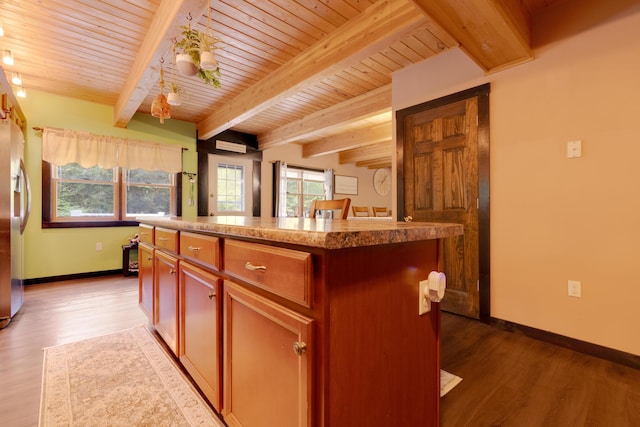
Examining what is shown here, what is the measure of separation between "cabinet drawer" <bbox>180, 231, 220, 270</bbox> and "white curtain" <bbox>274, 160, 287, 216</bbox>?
14.5ft

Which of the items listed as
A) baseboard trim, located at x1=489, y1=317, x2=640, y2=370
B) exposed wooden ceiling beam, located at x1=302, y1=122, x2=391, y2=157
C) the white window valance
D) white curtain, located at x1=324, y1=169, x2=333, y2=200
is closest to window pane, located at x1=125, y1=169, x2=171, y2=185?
the white window valance

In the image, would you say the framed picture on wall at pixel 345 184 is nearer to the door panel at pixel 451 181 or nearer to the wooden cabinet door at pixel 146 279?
the door panel at pixel 451 181

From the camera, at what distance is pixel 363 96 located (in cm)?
371

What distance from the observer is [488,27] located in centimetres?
179

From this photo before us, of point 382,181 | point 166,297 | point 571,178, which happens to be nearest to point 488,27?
point 571,178

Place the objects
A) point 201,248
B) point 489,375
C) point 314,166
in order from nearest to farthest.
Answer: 1. point 201,248
2. point 489,375
3. point 314,166

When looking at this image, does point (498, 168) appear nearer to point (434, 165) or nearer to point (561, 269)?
point (434, 165)

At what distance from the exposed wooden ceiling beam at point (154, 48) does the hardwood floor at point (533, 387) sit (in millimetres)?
2661

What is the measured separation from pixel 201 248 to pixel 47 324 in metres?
2.20

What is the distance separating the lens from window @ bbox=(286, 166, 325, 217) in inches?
252

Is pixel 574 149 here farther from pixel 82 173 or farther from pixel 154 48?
pixel 82 173

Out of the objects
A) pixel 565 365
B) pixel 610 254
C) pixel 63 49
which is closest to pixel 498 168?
pixel 610 254

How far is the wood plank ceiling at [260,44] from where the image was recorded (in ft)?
6.24

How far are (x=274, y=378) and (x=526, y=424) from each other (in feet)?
4.00
